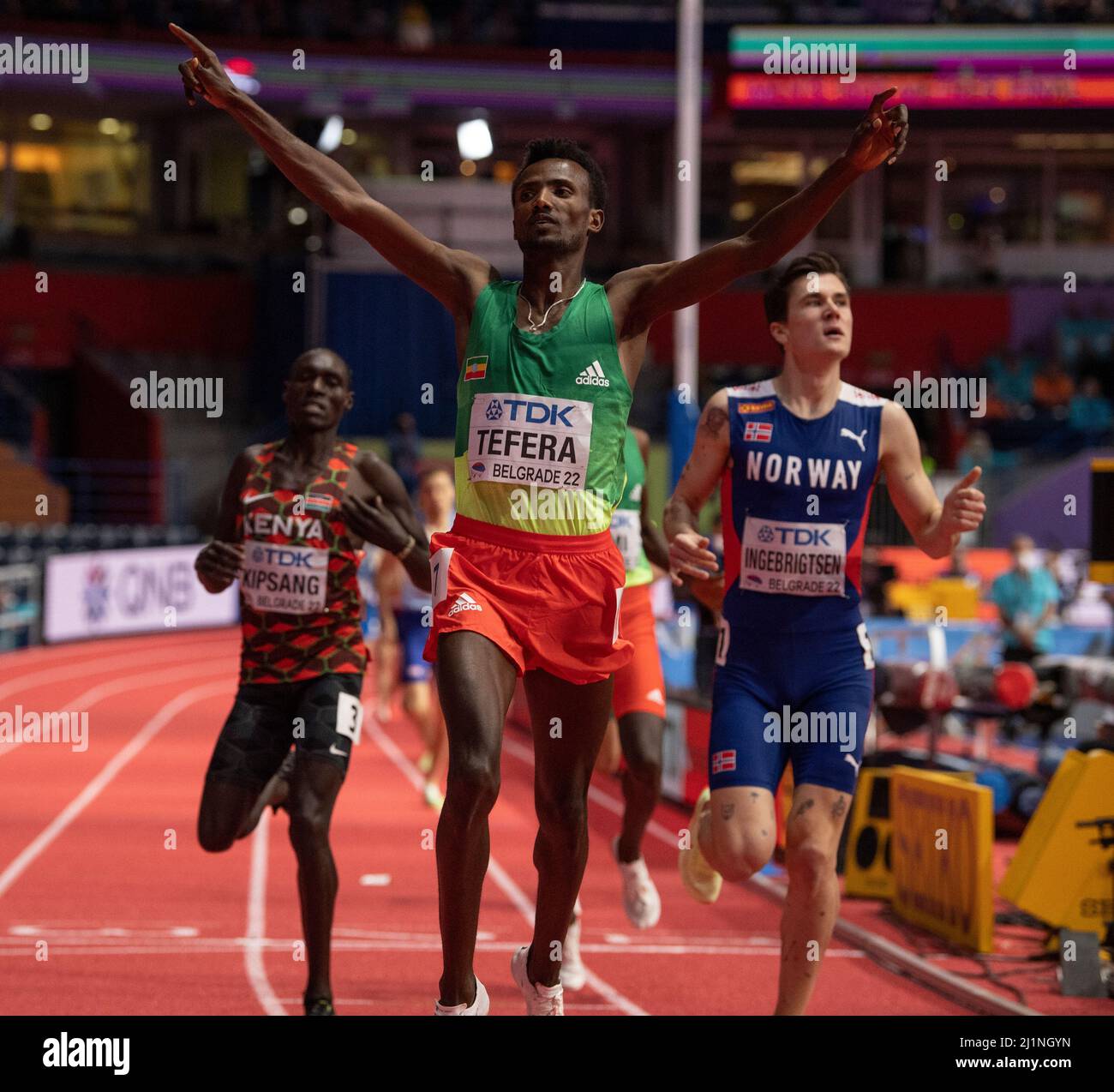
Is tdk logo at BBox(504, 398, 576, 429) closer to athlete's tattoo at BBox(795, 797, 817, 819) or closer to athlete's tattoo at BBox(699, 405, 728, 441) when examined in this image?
athlete's tattoo at BBox(699, 405, 728, 441)

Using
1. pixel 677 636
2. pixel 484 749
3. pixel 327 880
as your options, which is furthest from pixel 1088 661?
pixel 484 749

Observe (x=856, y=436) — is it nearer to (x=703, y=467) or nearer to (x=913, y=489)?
(x=913, y=489)

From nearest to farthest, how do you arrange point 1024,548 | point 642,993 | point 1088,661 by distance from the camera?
point 642,993, point 1088,661, point 1024,548

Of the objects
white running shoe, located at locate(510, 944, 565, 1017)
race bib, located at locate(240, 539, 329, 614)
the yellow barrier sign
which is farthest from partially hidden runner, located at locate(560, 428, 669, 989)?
white running shoe, located at locate(510, 944, 565, 1017)

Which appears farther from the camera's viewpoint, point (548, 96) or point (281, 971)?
point (548, 96)

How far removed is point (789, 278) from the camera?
19.4 ft

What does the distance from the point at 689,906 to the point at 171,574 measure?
60.7ft

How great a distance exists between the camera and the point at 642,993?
7.33m

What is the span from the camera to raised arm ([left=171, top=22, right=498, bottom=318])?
4.98 m

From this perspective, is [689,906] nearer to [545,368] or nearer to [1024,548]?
[545,368]

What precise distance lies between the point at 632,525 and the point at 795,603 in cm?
217

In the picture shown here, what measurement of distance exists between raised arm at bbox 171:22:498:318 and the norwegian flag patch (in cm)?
165

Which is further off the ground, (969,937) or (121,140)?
(121,140)

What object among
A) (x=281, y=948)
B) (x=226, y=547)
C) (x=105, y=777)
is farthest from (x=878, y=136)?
(x=105, y=777)
